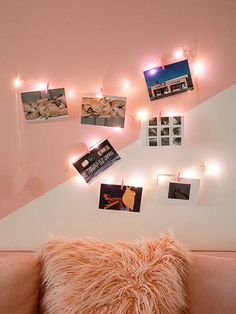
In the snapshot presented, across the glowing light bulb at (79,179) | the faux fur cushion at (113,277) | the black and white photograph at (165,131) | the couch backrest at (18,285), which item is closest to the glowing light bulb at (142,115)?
the black and white photograph at (165,131)

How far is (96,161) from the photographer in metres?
1.39

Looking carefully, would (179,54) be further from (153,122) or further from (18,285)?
(18,285)

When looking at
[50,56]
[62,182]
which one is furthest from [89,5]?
[62,182]

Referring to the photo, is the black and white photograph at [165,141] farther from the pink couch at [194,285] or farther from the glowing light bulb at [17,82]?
the glowing light bulb at [17,82]

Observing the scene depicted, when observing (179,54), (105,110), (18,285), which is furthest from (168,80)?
(18,285)

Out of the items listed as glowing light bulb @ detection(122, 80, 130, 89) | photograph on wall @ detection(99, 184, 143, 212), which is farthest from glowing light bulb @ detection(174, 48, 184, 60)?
photograph on wall @ detection(99, 184, 143, 212)

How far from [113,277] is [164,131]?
756 millimetres

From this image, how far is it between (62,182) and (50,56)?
703mm

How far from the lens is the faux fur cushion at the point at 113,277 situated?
977 millimetres

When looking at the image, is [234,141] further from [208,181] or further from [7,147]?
[7,147]

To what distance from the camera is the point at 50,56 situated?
4.69 ft

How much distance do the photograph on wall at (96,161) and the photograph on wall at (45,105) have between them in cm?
25

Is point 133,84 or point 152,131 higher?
point 133,84

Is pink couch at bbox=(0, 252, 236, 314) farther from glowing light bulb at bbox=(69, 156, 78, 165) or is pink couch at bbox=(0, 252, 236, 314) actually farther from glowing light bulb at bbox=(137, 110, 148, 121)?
glowing light bulb at bbox=(137, 110, 148, 121)
